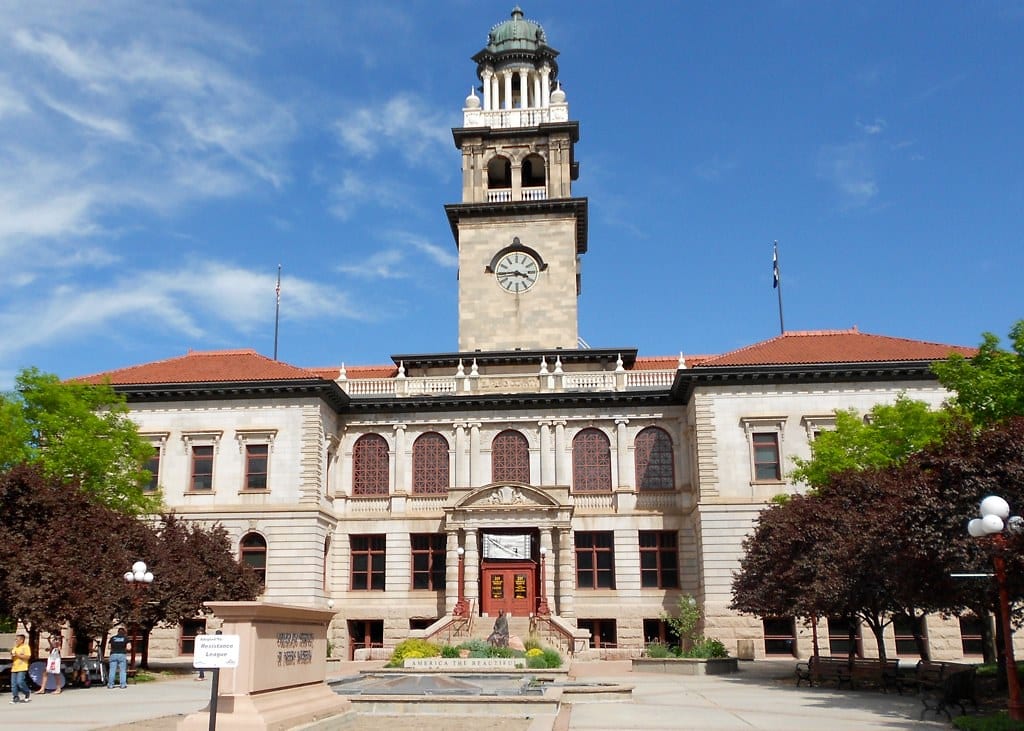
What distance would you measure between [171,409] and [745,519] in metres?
25.5

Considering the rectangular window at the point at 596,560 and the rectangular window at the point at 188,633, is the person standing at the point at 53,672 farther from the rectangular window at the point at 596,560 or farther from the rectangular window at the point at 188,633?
the rectangular window at the point at 596,560

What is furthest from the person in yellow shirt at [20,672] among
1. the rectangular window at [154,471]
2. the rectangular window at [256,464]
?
the rectangular window at [154,471]

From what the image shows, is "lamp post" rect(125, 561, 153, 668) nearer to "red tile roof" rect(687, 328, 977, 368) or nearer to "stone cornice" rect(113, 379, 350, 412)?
"stone cornice" rect(113, 379, 350, 412)

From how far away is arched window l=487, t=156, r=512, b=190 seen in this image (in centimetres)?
5275

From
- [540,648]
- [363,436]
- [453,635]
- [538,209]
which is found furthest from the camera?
[538,209]

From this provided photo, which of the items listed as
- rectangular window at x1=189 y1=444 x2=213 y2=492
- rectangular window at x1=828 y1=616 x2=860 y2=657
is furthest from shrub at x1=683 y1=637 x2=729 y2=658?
rectangular window at x1=189 y1=444 x2=213 y2=492

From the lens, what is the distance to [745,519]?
125 feet

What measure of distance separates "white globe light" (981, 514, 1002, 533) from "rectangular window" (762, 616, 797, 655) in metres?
24.8

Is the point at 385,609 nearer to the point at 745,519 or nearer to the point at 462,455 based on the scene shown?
the point at 462,455

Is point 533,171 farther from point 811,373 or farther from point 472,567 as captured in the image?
point 472,567

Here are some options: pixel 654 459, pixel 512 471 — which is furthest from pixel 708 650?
pixel 512 471

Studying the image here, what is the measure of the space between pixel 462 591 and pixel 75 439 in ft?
54.0

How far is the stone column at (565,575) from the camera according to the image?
130 ft

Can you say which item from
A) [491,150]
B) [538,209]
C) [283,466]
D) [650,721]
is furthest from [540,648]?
[491,150]
